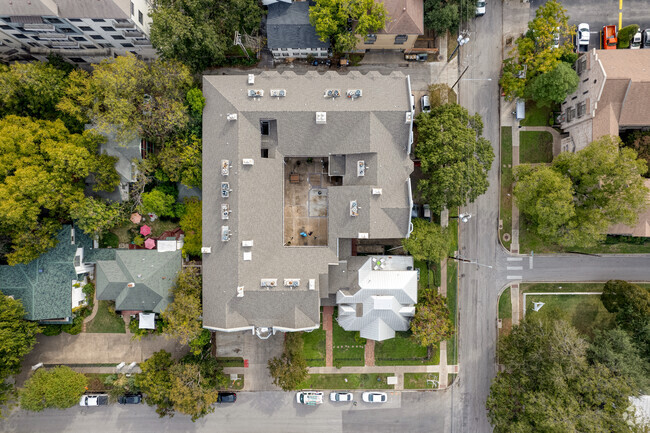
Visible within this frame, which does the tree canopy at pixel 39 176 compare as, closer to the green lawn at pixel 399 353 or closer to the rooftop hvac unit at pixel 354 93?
the rooftop hvac unit at pixel 354 93

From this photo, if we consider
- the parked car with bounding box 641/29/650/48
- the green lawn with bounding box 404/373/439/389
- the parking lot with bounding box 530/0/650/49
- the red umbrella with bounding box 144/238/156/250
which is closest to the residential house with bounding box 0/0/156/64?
the red umbrella with bounding box 144/238/156/250

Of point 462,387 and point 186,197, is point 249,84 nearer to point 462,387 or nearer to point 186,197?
point 186,197

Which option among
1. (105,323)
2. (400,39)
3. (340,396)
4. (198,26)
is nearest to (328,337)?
(340,396)

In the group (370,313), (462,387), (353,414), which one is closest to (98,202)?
(370,313)

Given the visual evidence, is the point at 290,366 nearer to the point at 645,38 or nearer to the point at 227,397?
the point at 227,397

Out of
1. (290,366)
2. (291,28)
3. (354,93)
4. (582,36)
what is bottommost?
(290,366)

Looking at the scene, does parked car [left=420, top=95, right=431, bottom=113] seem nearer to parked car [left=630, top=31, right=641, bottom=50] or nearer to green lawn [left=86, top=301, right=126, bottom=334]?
parked car [left=630, top=31, right=641, bottom=50]
